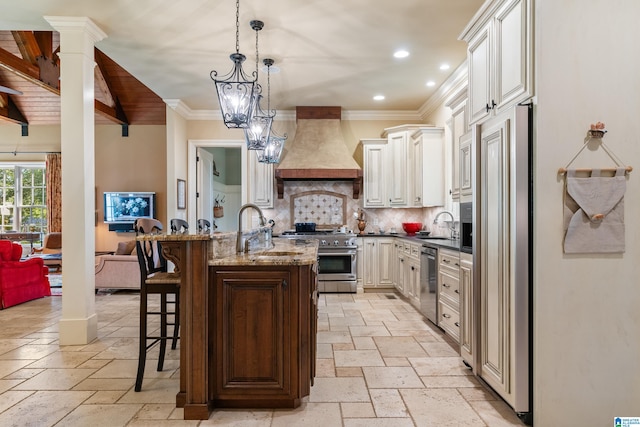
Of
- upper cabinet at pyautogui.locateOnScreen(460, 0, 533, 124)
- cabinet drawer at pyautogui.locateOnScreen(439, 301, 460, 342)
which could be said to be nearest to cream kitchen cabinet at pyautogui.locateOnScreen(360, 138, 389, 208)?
cabinet drawer at pyautogui.locateOnScreen(439, 301, 460, 342)

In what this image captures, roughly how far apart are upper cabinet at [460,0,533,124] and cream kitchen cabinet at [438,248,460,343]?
1273mm


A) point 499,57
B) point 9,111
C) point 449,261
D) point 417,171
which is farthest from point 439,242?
point 9,111

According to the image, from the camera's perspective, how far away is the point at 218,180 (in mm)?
9484

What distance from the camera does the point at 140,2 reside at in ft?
10.6

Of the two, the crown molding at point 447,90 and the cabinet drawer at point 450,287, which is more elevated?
the crown molding at point 447,90

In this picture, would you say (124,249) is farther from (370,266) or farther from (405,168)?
(405,168)

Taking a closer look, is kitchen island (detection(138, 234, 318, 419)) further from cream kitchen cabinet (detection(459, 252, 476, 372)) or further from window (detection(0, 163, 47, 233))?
window (detection(0, 163, 47, 233))

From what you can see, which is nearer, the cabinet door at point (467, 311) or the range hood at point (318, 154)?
the cabinet door at point (467, 311)

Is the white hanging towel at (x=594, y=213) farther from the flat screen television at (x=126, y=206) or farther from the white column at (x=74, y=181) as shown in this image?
the flat screen television at (x=126, y=206)

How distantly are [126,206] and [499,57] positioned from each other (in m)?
7.93

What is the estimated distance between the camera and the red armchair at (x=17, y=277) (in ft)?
15.6

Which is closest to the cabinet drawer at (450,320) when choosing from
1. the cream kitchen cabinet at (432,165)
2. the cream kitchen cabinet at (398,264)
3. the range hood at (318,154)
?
the cream kitchen cabinet at (398,264)

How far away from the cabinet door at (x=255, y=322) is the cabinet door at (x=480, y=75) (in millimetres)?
1816

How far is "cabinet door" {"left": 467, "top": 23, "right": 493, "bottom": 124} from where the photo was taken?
2578 mm
